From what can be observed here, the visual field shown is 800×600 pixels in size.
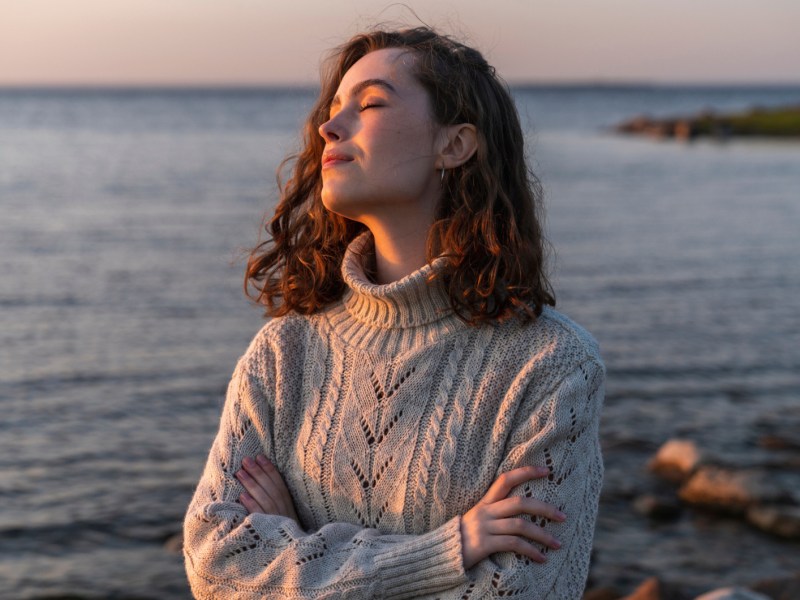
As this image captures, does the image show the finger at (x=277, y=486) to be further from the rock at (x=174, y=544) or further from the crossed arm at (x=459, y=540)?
the rock at (x=174, y=544)

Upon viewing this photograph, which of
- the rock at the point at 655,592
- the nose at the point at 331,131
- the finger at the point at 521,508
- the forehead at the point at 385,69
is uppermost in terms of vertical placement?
the forehead at the point at 385,69

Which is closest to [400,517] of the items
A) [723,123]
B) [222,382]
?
[222,382]

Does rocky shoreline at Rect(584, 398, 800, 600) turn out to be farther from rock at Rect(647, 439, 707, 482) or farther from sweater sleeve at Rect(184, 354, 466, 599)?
sweater sleeve at Rect(184, 354, 466, 599)

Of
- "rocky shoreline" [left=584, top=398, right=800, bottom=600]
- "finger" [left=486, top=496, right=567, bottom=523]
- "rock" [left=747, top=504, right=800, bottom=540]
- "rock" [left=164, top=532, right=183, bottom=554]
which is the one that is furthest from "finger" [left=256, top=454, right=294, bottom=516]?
"rock" [left=747, top=504, right=800, bottom=540]

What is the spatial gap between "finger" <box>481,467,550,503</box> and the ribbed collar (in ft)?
1.71

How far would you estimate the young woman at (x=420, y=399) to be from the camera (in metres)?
2.78

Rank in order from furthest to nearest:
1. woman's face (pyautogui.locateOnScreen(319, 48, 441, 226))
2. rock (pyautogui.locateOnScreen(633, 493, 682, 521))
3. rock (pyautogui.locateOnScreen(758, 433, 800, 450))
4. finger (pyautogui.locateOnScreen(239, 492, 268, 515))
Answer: rock (pyautogui.locateOnScreen(758, 433, 800, 450)) → rock (pyautogui.locateOnScreen(633, 493, 682, 521)) → finger (pyautogui.locateOnScreen(239, 492, 268, 515)) → woman's face (pyautogui.locateOnScreen(319, 48, 441, 226))

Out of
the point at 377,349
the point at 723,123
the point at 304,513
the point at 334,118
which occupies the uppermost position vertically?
the point at 334,118

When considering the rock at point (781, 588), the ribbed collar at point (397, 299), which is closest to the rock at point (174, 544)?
the rock at point (781, 588)

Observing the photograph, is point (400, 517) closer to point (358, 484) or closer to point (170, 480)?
point (358, 484)

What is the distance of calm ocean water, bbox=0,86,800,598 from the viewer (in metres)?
7.50

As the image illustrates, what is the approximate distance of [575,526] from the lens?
2.85 meters

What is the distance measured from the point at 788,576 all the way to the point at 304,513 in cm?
475

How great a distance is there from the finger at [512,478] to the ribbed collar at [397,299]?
0.52 metres
